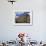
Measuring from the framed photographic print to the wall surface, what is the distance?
6.3 inches

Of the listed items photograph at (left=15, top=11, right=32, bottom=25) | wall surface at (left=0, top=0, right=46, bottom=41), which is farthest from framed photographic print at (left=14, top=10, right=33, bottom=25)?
wall surface at (left=0, top=0, right=46, bottom=41)

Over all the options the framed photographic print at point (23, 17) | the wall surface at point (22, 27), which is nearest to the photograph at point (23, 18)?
the framed photographic print at point (23, 17)

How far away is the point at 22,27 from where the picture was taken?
517 centimetres

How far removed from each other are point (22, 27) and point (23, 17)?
408 mm

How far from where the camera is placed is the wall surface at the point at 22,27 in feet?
16.8

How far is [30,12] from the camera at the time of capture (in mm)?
5133

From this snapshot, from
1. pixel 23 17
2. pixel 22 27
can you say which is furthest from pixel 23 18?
pixel 22 27

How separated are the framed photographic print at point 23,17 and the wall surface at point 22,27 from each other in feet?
0.53

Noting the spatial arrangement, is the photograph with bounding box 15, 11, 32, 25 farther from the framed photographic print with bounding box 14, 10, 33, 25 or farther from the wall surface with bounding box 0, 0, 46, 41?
the wall surface with bounding box 0, 0, 46, 41

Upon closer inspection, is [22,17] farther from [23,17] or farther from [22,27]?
[22,27]

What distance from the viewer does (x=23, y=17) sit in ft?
17.0

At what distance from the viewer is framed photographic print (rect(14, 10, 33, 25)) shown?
5148 millimetres

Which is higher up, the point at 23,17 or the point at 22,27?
the point at 23,17

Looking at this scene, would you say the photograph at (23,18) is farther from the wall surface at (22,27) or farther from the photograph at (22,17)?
the wall surface at (22,27)
